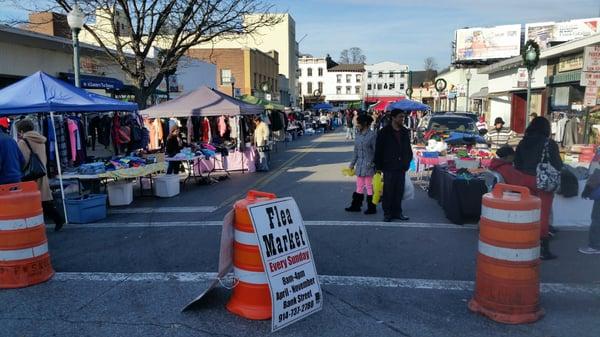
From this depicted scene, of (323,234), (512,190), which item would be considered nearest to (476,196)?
(323,234)

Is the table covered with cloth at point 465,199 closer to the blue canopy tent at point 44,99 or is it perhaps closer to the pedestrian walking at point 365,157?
the pedestrian walking at point 365,157

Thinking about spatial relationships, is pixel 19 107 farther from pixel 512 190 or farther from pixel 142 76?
pixel 142 76

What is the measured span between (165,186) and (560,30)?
51.4 metres

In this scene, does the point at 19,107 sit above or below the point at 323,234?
above

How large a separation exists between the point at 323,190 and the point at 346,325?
760cm

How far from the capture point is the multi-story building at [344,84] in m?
113

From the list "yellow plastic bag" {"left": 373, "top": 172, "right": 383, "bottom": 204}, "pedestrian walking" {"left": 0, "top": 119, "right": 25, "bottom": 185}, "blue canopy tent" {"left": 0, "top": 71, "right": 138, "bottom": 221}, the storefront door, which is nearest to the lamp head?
"blue canopy tent" {"left": 0, "top": 71, "right": 138, "bottom": 221}

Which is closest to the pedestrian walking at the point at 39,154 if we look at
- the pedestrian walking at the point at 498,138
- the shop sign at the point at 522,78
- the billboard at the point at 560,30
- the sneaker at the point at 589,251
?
the sneaker at the point at 589,251

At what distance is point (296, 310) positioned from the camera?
458cm

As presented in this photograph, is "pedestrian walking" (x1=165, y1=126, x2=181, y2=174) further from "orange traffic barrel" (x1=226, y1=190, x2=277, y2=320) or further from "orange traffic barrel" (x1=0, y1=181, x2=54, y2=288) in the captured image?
"orange traffic barrel" (x1=226, y1=190, x2=277, y2=320)

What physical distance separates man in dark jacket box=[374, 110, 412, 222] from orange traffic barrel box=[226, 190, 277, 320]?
163 inches

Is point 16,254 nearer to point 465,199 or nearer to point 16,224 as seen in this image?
point 16,224

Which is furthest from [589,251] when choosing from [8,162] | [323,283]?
[8,162]

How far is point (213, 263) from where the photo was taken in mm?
6375
